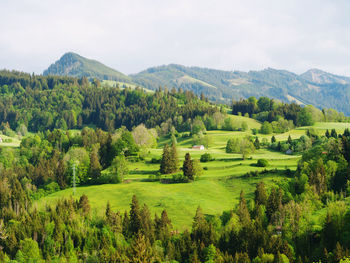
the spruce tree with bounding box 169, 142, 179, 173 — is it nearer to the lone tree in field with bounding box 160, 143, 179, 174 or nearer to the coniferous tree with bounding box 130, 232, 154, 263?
the lone tree in field with bounding box 160, 143, 179, 174

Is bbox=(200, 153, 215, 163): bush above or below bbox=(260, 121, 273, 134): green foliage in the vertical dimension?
below

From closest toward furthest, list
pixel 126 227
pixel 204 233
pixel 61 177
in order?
pixel 204 233 < pixel 126 227 < pixel 61 177

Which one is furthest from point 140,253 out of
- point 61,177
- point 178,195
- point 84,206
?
point 61,177

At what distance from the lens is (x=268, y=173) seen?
95875mm

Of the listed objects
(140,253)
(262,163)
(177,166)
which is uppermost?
(262,163)

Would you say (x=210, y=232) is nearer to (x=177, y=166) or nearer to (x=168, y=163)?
(x=168, y=163)

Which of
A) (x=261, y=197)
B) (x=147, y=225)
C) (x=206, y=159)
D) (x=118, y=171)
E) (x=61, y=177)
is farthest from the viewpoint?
(x=206, y=159)

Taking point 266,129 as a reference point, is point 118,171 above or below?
below

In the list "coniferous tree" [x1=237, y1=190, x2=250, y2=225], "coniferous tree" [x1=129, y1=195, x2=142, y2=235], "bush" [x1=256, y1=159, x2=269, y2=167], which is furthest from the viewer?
"bush" [x1=256, y1=159, x2=269, y2=167]

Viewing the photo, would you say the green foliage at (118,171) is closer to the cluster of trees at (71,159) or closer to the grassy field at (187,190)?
the cluster of trees at (71,159)

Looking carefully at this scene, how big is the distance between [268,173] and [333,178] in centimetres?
1724

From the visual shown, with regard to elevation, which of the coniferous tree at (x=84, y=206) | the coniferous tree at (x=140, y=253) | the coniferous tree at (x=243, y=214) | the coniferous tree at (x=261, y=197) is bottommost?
the coniferous tree at (x=140, y=253)

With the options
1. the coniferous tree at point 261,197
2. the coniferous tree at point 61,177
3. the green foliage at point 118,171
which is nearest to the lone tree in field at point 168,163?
the green foliage at point 118,171

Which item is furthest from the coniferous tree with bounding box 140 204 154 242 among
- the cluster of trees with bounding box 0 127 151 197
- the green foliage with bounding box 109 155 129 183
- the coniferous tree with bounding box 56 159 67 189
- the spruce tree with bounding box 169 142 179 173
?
the coniferous tree with bounding box 56 159 67 189
